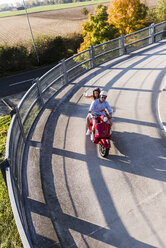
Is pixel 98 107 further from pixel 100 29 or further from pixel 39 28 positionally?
pixel 39 28

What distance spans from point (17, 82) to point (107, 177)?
2465 cm

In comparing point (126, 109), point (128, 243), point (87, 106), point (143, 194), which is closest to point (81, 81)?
point (87, 106)

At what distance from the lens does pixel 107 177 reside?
5820 millimetres

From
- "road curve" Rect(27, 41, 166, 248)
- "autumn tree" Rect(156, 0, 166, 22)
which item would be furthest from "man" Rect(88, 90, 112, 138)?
"autumn tree" Rect(156, 0, 166, 22)

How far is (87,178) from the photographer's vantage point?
586 cm

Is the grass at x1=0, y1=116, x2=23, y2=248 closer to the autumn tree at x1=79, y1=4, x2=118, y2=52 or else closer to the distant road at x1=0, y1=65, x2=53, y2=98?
the distant road at x1=0, y1=65, x2=53, y2=98

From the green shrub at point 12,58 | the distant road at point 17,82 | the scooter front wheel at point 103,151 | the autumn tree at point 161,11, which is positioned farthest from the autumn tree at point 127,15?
the scooter front wheel at point 103,151

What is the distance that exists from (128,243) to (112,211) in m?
0.78

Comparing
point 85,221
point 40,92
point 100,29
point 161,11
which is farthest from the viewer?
point 161,11

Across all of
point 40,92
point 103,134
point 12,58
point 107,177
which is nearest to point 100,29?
point 12,58

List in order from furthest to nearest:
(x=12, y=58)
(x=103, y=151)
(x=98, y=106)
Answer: (x=12, y=58) → (x=98, y=106) → (x=103, y=151)

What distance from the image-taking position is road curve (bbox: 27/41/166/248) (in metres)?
4.53

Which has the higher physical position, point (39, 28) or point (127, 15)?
point (39, 28)

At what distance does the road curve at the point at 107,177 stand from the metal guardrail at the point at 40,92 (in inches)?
20.2
